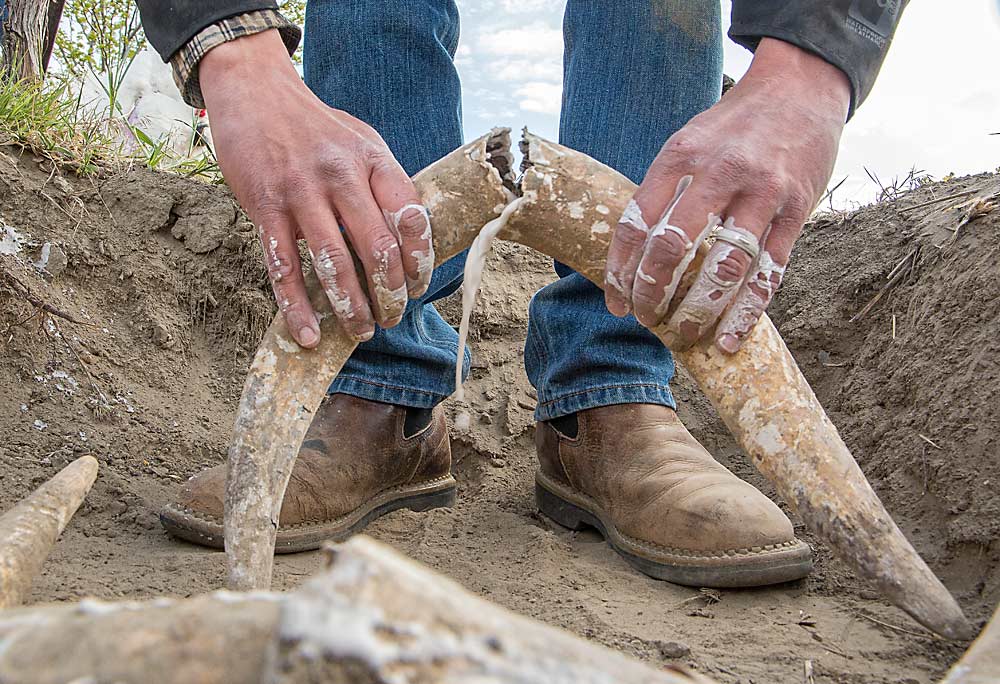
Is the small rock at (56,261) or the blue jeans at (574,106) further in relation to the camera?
the small rock at (56,261)

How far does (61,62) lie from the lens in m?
5.35

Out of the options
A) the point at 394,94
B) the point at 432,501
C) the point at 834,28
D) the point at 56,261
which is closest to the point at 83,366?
the point at 56,261

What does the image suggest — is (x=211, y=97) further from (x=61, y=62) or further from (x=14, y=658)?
(x=61, y=62)

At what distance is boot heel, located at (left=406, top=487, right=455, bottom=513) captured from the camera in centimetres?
214

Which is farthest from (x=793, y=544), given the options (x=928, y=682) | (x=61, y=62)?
(x=61, y=62)

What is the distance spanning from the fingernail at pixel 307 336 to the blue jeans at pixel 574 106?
2.10ft

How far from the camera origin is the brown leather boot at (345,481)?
176 centimetres

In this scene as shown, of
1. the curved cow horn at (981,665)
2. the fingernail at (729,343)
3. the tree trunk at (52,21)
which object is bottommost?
the curved cow horn at (981,665)

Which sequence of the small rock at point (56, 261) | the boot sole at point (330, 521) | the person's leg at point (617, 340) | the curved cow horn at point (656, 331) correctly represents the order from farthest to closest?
the small rock at point (56, 261) → the person's leg at point (617, 340) → the boot sole at point (330, 521) → the curved cow horn at point (656, 331)

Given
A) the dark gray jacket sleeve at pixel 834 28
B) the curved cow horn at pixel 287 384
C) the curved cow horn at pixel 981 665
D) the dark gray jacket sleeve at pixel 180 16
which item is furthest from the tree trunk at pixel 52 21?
the curved cow horn at pixel 981 665

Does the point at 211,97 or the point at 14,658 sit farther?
the point at 211,97

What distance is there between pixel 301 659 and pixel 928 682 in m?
1.15

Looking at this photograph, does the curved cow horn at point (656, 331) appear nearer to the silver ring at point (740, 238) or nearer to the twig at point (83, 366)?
the silver ring at point (740, 238)

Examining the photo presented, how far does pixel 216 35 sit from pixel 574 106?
98 cm
